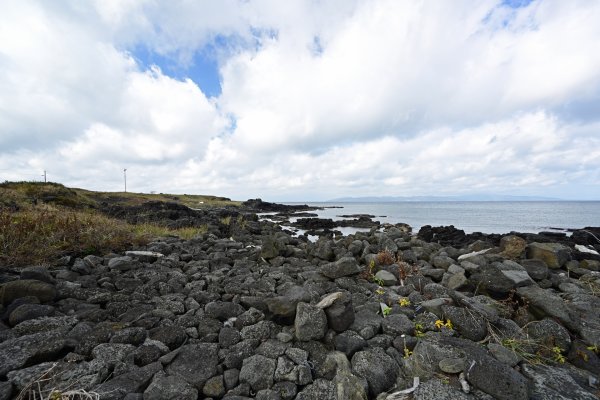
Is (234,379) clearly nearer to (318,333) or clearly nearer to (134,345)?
(318,333)

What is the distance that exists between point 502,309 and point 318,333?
306cm

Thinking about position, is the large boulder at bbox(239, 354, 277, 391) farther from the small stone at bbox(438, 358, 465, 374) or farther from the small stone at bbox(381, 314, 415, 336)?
the small stone at bbox(438, 358, 465, 374)

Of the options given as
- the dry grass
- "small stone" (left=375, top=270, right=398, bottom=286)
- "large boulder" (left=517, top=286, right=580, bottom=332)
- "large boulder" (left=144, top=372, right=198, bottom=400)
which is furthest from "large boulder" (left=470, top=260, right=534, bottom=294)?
the dry grass

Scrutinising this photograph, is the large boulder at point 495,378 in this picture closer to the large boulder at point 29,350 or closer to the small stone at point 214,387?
the small stone at point 214,387

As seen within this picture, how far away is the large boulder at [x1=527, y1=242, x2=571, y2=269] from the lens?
25.4ft

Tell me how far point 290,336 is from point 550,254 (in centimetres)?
803

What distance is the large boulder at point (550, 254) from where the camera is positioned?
305 inches

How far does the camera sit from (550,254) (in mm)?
7766

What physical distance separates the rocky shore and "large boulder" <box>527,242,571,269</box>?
6.35ft

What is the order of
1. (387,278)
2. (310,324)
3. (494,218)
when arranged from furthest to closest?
1. (494,218)
2. (387,278)
3. (310,324)

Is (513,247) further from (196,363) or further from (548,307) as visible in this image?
(196,363)

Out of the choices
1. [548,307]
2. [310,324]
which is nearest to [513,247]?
[548,307]

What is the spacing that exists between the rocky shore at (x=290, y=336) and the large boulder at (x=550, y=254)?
6.35ft

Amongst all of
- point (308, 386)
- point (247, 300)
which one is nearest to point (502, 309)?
point (308, 386)
